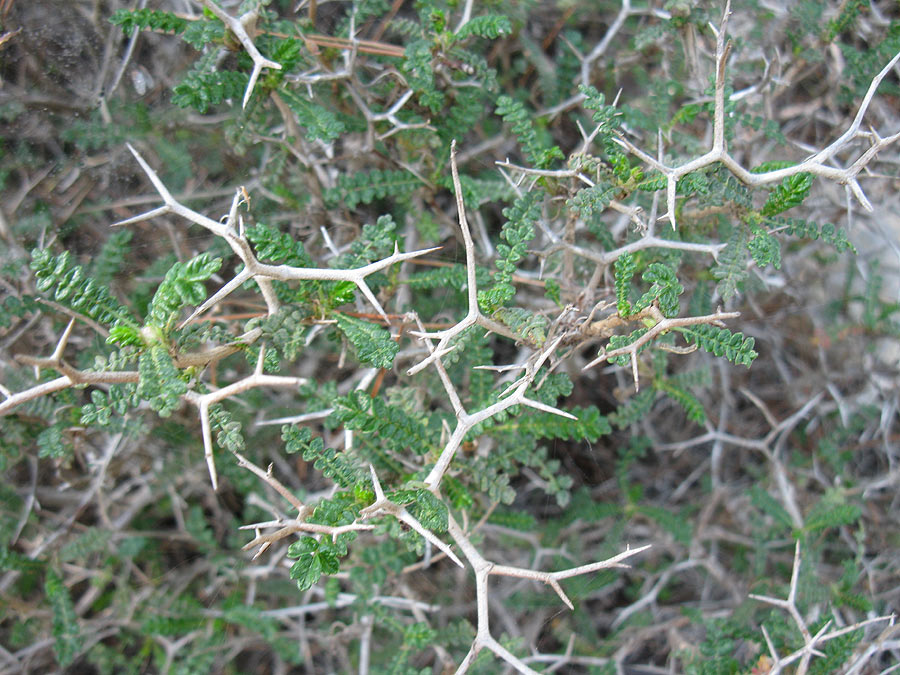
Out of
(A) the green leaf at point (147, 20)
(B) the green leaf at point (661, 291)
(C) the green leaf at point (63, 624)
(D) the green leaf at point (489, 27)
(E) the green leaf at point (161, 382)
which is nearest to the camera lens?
(E) the green leaf at point (161, 382)

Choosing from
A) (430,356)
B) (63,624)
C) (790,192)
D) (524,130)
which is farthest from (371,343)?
(63,624)

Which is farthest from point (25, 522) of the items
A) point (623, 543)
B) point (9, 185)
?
point (623, 543)

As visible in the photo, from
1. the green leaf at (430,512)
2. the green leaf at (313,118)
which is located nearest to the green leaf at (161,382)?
the green leaf at (430,512)

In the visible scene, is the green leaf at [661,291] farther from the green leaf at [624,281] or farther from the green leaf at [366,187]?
the green leaf at [366,187]

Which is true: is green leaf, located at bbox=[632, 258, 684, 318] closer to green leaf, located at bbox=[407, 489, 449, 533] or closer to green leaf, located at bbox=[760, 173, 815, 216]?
green leaf, located at bbox=[760, 173, 815, 216]

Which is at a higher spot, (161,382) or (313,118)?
(313,118)

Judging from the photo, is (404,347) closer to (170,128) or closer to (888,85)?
(170,128)

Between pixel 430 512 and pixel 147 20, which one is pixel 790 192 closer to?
pixel 430 512

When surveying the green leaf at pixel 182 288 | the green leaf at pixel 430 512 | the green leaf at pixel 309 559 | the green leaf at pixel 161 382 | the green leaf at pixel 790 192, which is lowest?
the green leaf at pixel 309 559

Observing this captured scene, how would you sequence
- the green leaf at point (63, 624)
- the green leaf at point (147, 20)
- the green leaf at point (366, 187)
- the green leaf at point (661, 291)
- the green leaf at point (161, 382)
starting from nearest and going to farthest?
the green leaf at point (161, 382), the green leaf at point (661, 291), the green leaf at point (147, 20), the green leaf at point (366, 187), the green leaf at point (63, 624)
